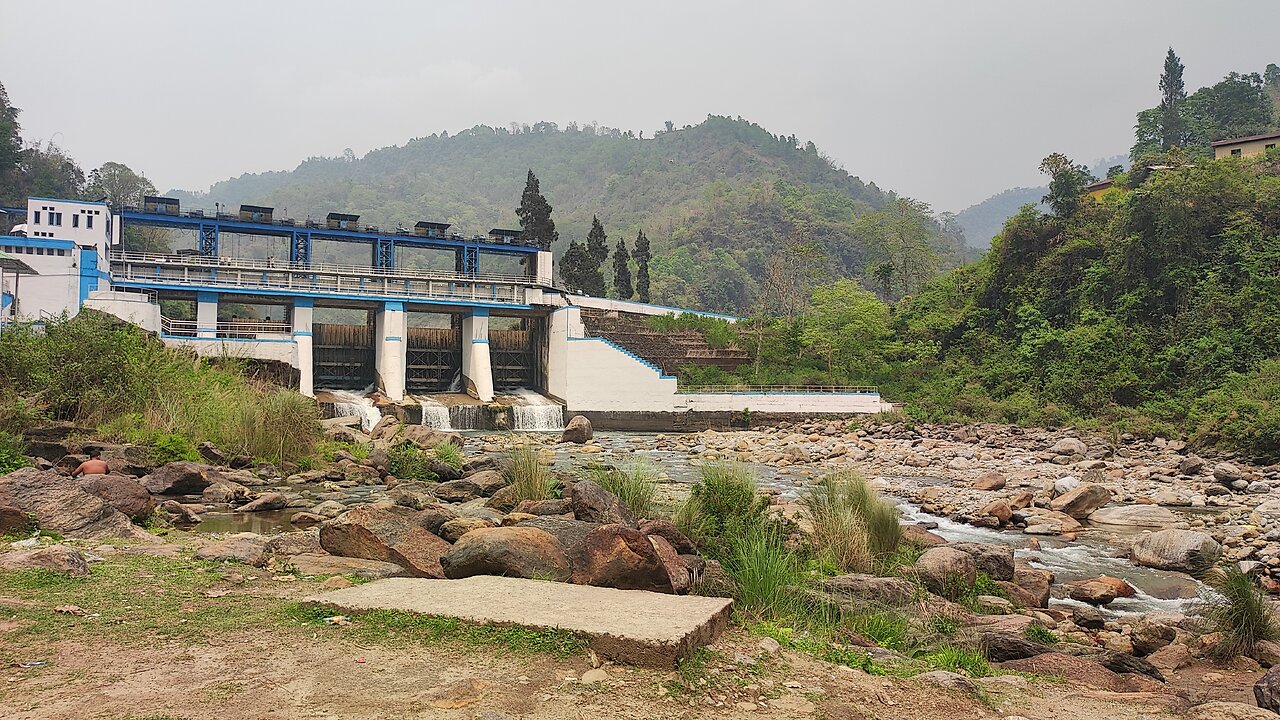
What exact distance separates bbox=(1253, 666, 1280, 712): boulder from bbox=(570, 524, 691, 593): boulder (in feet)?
12.8

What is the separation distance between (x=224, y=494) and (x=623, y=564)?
871 cm

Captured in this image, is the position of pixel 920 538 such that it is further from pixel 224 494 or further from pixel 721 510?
pixel 224 494

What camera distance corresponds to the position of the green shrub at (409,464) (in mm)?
16867

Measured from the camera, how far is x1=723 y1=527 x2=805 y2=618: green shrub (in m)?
6.70

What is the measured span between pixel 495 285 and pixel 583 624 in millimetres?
35549

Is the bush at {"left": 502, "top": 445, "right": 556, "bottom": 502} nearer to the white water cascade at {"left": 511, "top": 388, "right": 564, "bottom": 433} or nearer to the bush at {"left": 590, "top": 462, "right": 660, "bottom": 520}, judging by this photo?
the bush at {"left": 590, "top": 462, "right": 660, "bottom": 520}

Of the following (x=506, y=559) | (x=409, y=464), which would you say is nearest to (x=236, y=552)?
(x=506, y=559)

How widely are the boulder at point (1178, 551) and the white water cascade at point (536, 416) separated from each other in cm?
2575

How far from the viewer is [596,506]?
916 centimetres

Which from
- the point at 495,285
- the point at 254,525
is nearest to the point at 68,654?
the point at 254,525

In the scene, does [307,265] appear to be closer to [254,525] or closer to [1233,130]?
[254,525]

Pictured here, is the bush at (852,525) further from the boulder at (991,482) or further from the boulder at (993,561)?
the boulder at (991,482)

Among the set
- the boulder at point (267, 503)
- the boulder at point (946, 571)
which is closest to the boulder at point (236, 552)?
the boulder at point (267, 503)

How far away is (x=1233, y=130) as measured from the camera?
5547 centimetres
